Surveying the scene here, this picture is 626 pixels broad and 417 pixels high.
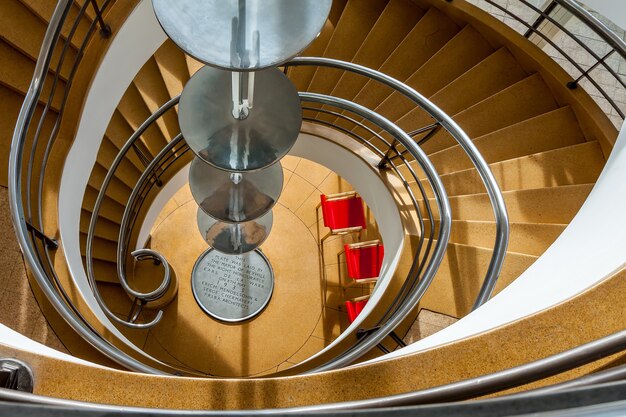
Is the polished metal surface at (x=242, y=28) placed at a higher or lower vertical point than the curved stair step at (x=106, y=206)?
lower

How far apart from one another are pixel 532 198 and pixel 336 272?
3.10 metres

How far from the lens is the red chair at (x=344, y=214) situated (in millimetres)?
6238

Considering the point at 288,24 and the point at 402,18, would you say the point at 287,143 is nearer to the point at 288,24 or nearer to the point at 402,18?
the point at 288,24

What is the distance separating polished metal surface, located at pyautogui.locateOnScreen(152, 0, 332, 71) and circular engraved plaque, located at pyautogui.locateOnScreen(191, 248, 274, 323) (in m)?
5.06

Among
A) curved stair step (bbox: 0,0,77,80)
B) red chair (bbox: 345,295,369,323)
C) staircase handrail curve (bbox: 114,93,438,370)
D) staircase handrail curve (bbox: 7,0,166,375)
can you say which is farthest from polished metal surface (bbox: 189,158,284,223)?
red chair (bbox: 345,295,369,323)

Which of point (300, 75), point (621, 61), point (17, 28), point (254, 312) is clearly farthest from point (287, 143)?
point (621, 61)

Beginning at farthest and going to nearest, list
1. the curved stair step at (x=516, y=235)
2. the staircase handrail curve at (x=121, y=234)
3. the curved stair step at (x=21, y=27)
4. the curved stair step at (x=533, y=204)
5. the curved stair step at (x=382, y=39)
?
the curved stair step at (x=382, y=39)
the staircase handrail curve at (x=121, y=234)
the curved stair step at (x=533, y=204)
the curved stair step at (x=516, y=235)
the curved stair step at (x=21, y=27)

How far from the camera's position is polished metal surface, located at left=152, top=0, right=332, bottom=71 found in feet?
4.95

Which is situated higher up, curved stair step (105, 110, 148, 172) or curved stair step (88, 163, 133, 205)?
curved stair step (105, 110, 148, 172)

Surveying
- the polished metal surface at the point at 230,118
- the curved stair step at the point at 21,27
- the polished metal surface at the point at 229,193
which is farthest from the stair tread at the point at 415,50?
the polished metal surface at the point at 230,118

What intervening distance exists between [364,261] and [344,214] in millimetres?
673

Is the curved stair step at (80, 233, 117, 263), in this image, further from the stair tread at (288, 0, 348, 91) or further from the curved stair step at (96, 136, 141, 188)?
the stair tread at (288, 0, 348, 91)

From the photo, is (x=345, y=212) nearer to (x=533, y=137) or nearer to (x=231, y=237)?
(x=231, y=237)

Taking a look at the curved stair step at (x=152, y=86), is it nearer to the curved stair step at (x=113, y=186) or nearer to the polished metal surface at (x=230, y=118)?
the curved stair step at (x=113, y=186)
